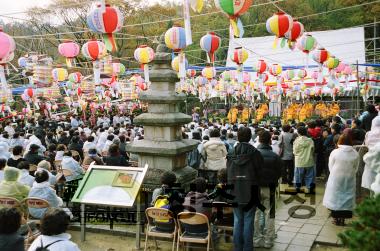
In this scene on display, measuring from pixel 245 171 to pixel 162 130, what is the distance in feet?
9.14

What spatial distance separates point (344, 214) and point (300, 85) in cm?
1779

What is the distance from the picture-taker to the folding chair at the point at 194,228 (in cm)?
574

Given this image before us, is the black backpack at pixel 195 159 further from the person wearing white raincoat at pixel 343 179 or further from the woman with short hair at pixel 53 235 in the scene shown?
the woman with short hair at pixel 53 235

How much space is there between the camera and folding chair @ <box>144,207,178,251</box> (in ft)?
19.7

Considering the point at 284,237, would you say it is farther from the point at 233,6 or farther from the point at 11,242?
the point at 11,242

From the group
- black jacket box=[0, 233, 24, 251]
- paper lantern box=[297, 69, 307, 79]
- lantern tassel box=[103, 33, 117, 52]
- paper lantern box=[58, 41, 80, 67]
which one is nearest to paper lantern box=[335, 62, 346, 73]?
paper lantern box=[297, 69, 307, 79]

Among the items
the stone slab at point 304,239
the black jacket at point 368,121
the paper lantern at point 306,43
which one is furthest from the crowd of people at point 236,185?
the paper lantern at point 306,43

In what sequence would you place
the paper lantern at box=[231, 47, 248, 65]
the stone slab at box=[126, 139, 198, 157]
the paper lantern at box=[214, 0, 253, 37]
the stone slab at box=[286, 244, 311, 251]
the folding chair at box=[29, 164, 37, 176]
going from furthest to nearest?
the paper lantern at box=[231, 47, 248, 65], the folding chair at box=[29, 164, 37, 176], the stone slab at box=[126, 139, 198, 157], the paper lantern at box=[214, 0, 253, 37], the stone slab at box=[286, 244, 311, 251]

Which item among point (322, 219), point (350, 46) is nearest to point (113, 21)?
point (322, 219)

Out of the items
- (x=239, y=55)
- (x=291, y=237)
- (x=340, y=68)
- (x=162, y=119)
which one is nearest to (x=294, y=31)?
(x=239, y=55)

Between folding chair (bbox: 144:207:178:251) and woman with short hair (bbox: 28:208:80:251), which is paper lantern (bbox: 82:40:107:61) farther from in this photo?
woman with short hair (bbox: 28:208:80:251)

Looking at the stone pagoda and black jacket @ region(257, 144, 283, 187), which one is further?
the stone pagoda

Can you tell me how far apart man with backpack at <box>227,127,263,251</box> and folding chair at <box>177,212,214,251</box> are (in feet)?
1.51

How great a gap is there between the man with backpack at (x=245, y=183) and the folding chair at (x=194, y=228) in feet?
1.51
